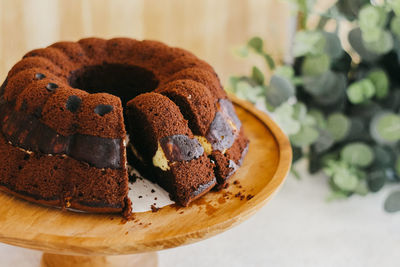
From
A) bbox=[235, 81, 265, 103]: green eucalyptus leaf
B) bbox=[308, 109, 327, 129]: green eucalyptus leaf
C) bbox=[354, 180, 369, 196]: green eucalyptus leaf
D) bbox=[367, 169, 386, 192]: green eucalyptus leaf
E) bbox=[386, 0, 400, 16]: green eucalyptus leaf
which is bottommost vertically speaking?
bbox=[354, 180, 369, 196]: green eucalyptus leaf

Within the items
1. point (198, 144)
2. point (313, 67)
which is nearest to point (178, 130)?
point (198, 144)

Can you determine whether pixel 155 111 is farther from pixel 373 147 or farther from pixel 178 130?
pixel 373 147

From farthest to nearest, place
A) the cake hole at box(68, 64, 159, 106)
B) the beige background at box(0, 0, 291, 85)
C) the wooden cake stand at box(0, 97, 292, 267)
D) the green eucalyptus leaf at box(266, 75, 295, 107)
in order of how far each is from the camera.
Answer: the green eucalyptus leaf at box(266, 75, 295, 107) → the beige background at box(0, 0, 291, 85) → the cake hole at box(68, 64, 159, 106) → the wooden cake stand at box(0, 97, 292, 267)

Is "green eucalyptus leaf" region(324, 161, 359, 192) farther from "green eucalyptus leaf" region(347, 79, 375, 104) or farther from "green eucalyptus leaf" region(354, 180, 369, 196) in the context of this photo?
"green eucalyptus leaf" region(347, 79, 375, 104)

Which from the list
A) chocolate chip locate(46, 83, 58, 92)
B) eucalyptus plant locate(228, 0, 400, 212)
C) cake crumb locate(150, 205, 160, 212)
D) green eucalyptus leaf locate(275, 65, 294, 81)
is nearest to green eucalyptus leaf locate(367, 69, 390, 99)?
eucalyptus plant locate(228, 0, 400, 212)

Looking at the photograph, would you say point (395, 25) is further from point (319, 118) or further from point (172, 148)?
point (172, 148)
